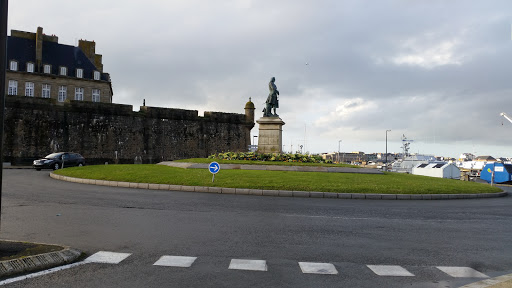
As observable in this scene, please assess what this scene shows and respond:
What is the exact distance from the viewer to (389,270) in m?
5.12

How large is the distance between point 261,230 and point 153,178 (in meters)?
10.9

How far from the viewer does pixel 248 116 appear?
44.1m

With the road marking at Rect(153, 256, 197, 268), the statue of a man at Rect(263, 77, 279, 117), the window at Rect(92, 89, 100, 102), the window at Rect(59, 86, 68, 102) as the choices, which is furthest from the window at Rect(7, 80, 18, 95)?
the road marking at Rect(153, 256, 197, 268)

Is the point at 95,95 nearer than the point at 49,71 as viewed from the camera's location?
No

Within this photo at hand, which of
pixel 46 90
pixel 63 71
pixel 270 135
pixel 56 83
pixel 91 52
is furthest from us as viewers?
pixel 91 52

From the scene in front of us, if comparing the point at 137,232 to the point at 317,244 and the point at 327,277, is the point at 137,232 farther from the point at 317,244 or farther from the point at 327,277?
the point at 327,277

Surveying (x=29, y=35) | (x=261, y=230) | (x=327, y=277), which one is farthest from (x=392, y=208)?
(x=29, y=35)

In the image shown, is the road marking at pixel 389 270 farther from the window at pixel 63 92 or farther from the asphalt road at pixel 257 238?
the window at pixel 63 92

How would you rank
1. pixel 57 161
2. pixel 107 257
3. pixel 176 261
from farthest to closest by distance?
pixel 57 161 < pixel 107 257 < pixel 176 261

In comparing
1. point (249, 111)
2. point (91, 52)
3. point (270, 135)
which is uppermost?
point (91, 52)

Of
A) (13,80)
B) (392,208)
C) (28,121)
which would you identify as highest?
(13,80)

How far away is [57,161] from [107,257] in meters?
25.7

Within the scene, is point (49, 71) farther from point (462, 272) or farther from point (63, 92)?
point (462, 272)

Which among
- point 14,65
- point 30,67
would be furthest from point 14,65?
point 30,67
